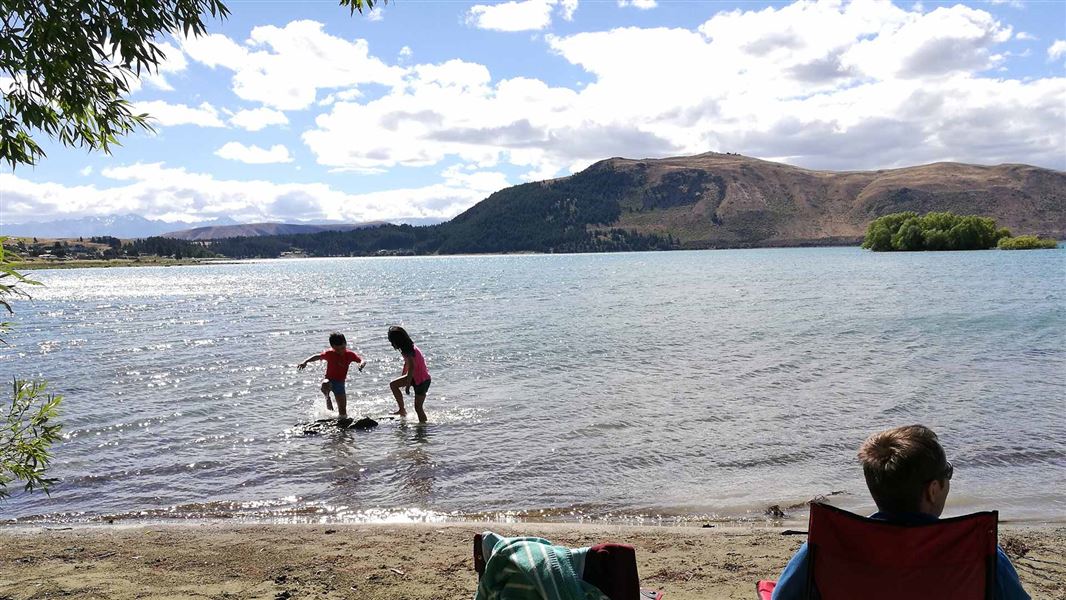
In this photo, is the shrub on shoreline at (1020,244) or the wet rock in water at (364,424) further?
the shrub on shoreline at (1020,244)

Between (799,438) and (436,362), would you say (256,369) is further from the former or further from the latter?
(799,438)

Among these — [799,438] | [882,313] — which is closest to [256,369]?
[799,438]

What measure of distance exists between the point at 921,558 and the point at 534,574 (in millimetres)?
1813

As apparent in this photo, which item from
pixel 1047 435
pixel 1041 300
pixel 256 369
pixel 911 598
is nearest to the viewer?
pixel 911 598

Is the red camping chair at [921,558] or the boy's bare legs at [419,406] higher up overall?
the red camping chair at [921,558]

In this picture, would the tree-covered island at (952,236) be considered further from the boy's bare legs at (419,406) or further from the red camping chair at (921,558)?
the red camping chair at (921,558)

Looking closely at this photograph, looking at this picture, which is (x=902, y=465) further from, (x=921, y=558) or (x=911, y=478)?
(x=921, y=558)

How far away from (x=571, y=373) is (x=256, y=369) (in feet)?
34.6

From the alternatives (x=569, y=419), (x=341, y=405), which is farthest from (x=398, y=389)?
(x=569, y=419)

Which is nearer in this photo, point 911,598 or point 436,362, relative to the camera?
point 911,598

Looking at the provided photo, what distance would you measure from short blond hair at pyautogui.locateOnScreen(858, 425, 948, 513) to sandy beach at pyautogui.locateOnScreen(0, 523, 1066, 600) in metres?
3.56

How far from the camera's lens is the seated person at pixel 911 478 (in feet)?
10.1

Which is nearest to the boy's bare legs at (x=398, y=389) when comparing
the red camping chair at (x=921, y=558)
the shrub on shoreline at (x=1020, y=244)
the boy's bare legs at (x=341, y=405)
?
the boy's bare legs at (x=341, y=405)

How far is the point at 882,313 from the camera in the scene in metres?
35.1
